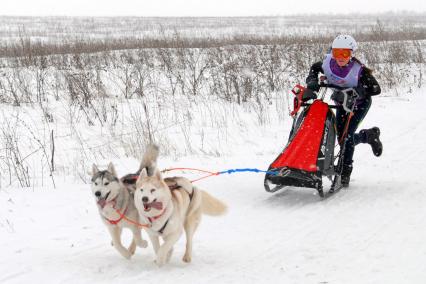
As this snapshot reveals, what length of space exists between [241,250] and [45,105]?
6.76 meters

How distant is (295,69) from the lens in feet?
44.8

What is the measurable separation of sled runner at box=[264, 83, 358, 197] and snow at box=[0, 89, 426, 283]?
0.81 ft

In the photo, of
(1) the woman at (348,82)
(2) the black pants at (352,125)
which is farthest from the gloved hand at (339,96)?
(2) the black pants at (352,125)

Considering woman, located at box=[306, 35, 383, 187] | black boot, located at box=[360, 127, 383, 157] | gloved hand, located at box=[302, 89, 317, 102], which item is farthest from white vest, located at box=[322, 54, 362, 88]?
black boot, located at box=[360, 127, 383, 157]

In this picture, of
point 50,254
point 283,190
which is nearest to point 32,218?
point 50,254

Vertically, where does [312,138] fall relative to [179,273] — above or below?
above

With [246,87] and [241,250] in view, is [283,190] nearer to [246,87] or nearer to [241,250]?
[241,250]

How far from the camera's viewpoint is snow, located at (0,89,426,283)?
12.3 feet

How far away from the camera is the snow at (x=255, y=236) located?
3.75 metres

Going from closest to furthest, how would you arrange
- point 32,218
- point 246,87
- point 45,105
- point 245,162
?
point 32,218, point 245,162, point 45,105, point 246,87

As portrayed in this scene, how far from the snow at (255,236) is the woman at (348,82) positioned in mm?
467

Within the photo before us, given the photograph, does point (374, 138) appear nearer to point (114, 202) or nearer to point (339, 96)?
point (339, 96)

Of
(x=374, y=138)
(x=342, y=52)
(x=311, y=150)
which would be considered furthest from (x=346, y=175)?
(x=342, y=52)

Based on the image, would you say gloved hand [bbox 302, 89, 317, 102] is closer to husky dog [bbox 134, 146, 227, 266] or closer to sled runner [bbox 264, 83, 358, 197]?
sled runner [bbox 264, 83, 358, 197]
